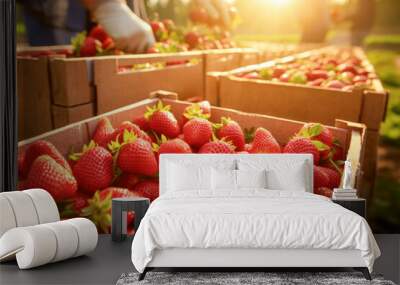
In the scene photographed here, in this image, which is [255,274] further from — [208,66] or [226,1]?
[226,1]

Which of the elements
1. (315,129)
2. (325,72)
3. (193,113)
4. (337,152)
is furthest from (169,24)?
(337,152)

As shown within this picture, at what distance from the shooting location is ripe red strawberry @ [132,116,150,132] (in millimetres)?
4602

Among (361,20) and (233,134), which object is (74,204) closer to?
(233,134)

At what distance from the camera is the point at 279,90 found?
4500 millimetres

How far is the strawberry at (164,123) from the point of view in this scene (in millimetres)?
4543

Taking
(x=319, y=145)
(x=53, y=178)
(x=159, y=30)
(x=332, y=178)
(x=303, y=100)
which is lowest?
(x=53, y=178)

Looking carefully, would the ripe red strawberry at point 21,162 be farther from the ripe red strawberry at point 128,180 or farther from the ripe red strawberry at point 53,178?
the ripe red strawberry at point 128,180

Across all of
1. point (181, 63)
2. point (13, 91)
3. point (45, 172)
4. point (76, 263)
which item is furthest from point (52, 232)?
point (181, 63)

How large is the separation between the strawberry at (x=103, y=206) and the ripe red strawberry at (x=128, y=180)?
0.04 m

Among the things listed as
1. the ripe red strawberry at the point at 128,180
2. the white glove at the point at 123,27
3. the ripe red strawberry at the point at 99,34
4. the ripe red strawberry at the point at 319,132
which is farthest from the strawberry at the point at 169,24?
the ripe red strawberry at the point at 319,132

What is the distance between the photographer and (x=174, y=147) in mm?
4457

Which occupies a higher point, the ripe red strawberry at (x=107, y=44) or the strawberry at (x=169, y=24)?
the strawberry at (x=169, y=24)

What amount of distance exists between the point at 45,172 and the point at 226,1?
183cm

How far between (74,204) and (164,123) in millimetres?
863
